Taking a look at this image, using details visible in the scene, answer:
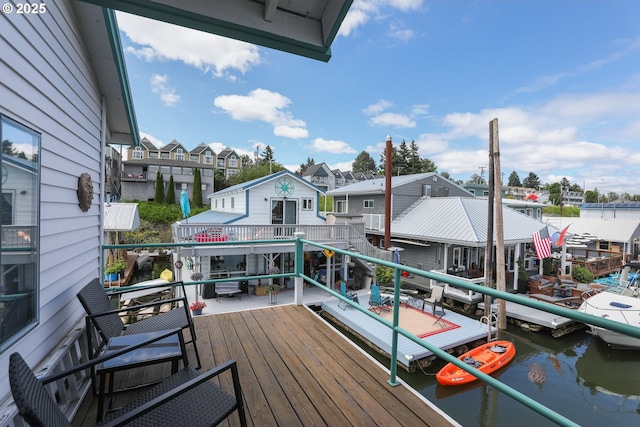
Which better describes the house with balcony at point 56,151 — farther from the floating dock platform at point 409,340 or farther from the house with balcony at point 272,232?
the house with balcony at point 272,232

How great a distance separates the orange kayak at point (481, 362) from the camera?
698cm

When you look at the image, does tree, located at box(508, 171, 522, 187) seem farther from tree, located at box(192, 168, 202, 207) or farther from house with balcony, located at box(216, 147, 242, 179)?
tree, located at box(192, 168, 202, 207)

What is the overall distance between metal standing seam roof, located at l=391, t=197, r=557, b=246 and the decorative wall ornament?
12.2m

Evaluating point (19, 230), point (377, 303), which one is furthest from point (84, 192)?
point (377, 303)

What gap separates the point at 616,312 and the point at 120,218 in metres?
19.2

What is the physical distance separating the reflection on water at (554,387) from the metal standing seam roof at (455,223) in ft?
13.5

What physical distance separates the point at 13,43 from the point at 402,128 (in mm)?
44756

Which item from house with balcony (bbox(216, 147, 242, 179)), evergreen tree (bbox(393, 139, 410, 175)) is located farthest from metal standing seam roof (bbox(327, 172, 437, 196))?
evergreen tree (bbox(393, 139, 410, 175))

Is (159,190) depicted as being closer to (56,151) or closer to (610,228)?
(56,151)

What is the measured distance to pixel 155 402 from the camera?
109 centimetres

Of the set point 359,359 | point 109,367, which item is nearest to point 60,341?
point 109,367

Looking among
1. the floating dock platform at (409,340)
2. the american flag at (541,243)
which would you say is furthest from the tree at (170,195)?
the american flag at (541,243)

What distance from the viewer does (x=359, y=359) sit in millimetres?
2523

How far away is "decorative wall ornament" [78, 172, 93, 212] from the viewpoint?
2.84m
